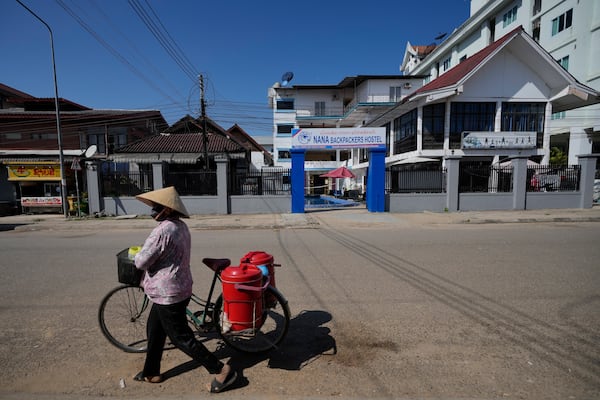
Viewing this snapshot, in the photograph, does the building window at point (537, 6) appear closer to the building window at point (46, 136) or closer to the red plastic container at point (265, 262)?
the red plastic container at point (265, 262)

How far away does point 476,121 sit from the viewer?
19.8 metres

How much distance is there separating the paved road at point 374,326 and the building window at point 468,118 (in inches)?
552

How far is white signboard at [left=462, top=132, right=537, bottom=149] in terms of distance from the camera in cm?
1872

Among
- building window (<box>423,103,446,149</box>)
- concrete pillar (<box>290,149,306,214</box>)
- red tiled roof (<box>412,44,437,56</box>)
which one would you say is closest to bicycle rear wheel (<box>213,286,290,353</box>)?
concrete pillar (<box>290,149,306,214</box>)

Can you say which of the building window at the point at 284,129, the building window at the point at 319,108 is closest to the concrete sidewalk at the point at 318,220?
the building window at the point at 284,129

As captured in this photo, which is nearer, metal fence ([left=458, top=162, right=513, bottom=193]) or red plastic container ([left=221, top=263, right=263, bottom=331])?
red plastic container ([left=221, top=263, right=263, bottom=331])

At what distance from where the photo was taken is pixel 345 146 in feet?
43.8

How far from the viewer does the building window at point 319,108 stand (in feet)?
129

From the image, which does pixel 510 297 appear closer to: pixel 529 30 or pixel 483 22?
pixel 529 30

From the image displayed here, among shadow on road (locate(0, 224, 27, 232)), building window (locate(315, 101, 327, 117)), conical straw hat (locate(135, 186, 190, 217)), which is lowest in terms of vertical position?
shadow on road (locate(0, 224, 27, 232))

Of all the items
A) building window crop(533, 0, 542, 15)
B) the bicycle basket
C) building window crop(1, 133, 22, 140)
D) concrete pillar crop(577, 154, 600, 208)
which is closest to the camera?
the bicycle basket

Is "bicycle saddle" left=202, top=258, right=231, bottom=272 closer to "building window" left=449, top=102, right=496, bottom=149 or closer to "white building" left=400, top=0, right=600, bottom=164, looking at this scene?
"building window" left=449, top=102, right=496, bottom=149

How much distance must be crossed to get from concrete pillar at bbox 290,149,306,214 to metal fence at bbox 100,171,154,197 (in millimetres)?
6727

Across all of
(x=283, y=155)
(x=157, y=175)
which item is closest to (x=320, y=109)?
(x=283, y=155)
